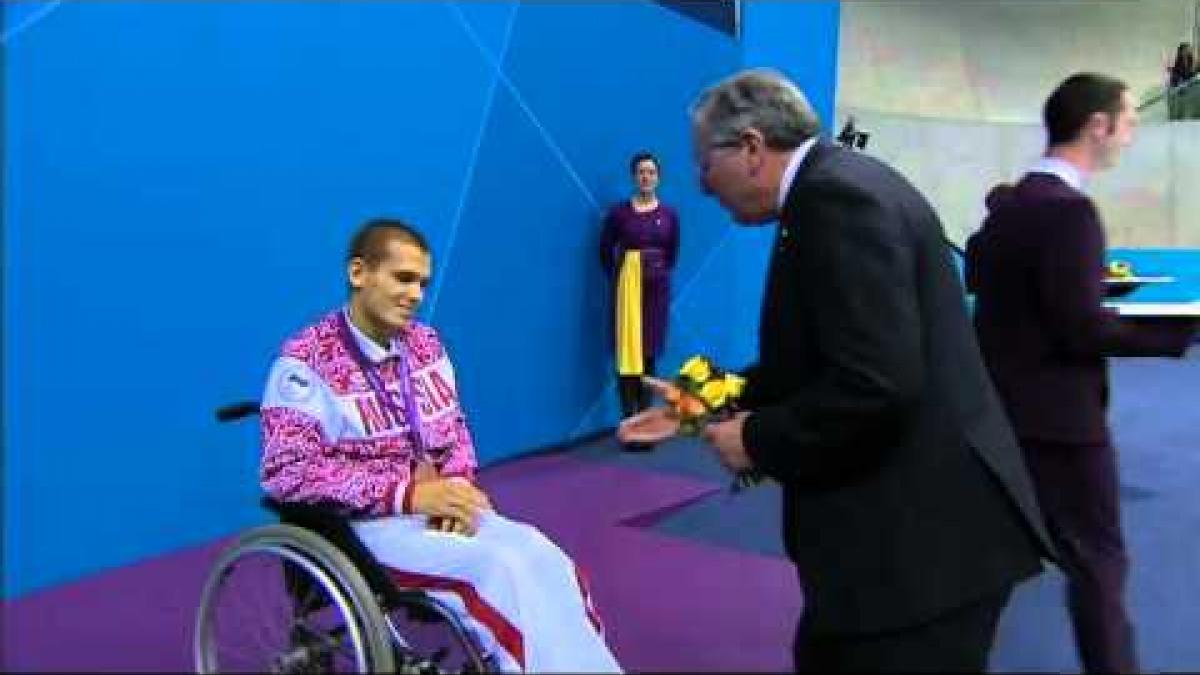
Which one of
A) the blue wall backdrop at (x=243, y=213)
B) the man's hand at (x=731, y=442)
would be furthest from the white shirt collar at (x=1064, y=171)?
Answer: the blue wall backdrop at (x=243, y=213)

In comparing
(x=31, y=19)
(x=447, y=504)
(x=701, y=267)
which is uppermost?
(x=31, y=19)

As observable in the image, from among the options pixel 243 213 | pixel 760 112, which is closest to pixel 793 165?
pixel 760 112

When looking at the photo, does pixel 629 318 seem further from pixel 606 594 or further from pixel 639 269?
pixel 606 594

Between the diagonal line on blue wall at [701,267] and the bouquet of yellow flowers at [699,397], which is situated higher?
the diagonal line on blue wall at [701,267]

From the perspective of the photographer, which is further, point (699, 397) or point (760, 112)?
point (699, 397)

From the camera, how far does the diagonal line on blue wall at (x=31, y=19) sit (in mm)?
1950

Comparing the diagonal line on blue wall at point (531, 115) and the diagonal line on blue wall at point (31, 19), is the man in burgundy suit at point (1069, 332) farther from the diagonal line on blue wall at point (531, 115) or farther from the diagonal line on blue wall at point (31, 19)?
the diagonal line on blue wall at point (531, 115)

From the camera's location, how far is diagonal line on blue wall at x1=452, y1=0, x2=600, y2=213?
12.3 feet

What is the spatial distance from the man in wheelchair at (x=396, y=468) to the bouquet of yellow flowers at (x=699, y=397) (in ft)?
1.26

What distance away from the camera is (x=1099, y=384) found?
6.06 ft

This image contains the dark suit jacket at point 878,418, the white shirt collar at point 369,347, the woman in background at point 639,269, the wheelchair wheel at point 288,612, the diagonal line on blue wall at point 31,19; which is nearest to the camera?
the dark suit jacket at point 878,418

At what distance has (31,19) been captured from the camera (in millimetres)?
2207

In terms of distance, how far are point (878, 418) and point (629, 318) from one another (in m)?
3.42

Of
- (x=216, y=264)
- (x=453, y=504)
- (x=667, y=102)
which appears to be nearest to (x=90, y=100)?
(x=216, y=264)
